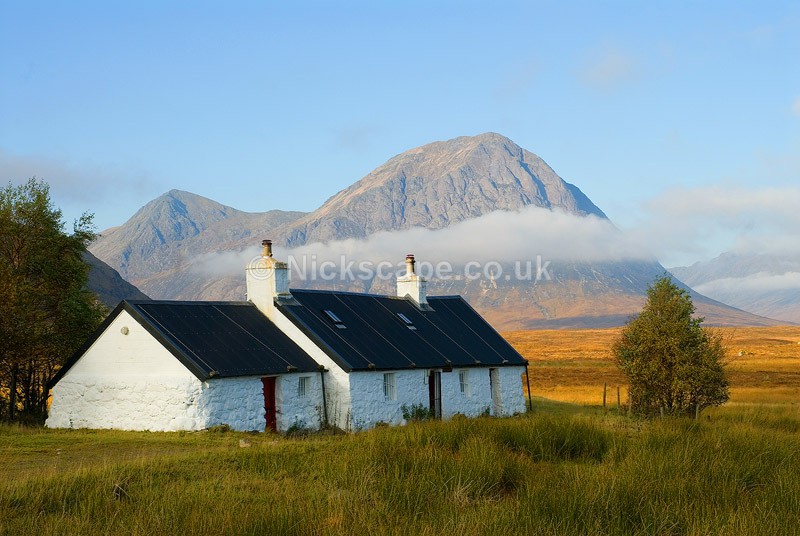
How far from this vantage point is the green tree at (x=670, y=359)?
30.6 meters

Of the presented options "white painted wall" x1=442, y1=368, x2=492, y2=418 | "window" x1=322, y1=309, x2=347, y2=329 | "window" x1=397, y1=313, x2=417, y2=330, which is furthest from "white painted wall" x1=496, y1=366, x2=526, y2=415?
"window" x1=322, y1=309, x2=347, y2=329

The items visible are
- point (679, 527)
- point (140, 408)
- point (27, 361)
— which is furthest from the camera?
point (27, 361)

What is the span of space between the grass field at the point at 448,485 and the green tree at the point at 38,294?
950 centimetres

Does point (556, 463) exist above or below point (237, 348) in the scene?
below

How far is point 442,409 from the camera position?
110 ft

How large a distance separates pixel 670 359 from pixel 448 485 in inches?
785

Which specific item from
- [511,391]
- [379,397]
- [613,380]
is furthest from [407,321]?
[613,380]

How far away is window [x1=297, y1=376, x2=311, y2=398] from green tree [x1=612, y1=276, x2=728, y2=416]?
37.7ft

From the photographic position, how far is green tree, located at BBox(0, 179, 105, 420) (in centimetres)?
2827

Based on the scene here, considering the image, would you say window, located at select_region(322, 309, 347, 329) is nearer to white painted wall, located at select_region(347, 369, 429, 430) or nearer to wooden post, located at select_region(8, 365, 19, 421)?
white painted wall, located at select_region(347, 369, 429, 430)

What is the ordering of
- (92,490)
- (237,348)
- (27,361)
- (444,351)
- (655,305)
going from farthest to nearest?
(444,351) < (655,305) < (27,361) < (237,348) < (92,490)

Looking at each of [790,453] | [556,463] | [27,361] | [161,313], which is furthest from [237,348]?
[790,453]

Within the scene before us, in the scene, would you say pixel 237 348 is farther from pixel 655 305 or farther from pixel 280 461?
pixel 655 305

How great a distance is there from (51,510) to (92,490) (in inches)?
28.4
